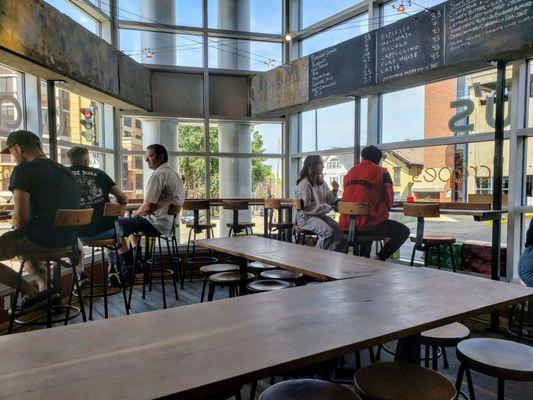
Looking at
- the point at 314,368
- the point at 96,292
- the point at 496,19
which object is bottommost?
the point at 96,292

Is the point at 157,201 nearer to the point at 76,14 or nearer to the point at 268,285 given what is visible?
the point at 268,285

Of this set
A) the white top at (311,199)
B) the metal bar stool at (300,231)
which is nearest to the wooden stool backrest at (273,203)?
the metal bar stool at (300,231)

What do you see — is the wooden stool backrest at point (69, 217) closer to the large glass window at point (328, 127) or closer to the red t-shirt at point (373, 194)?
the red t-shirt at point (373, 194)

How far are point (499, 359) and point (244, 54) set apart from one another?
5449 millimetres

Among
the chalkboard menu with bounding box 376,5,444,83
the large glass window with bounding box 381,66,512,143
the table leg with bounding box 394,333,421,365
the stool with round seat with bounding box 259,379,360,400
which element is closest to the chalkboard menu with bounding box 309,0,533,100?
the chalkboard menu with bounding box 376,5,444,83

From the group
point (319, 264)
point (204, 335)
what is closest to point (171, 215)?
point (319, 264)

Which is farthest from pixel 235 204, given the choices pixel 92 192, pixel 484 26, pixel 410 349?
pixel 410 349

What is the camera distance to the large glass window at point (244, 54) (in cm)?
586

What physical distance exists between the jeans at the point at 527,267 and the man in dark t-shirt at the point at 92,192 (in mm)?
3184

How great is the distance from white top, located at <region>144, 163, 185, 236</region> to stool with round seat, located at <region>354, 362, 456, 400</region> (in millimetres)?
3108

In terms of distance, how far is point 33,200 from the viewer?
2.74 meters

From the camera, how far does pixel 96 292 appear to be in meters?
4.31

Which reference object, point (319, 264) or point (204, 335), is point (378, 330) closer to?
point (204, 335)

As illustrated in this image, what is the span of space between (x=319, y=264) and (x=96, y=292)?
317 centimetres
